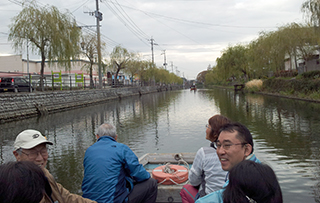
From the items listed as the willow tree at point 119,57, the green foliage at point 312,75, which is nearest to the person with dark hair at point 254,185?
the green foliage at point 312,75

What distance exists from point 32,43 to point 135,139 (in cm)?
1546

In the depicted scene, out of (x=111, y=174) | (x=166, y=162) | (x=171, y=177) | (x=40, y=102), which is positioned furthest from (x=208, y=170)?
(x=40, y=102)

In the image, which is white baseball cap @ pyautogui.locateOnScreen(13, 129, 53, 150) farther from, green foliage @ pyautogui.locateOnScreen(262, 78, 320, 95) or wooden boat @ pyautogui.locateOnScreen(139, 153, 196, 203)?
green foliage @ pyautogui.locateOnScreen(262, 78, 320, 95)

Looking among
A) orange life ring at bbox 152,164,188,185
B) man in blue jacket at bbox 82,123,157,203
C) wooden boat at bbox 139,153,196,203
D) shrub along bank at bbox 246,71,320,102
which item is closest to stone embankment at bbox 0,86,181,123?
wooden boat at bbox 139,153,196,203

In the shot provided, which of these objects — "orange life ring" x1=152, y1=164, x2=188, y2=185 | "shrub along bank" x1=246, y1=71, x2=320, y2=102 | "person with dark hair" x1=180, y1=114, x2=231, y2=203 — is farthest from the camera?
"shrub along bank" x1=246, y1=71, x2=320, y2=102

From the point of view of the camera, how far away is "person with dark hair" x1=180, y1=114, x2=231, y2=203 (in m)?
2.67

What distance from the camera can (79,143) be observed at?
8.56m

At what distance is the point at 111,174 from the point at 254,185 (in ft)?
5.90

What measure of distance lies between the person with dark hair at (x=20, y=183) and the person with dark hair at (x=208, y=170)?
1609 millimetres

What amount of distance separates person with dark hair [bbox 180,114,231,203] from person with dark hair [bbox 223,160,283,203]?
116 cm

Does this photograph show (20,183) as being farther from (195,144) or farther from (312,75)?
(312,75)

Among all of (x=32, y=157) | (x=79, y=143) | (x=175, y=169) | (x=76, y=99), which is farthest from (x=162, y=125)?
(x=76, y=99)

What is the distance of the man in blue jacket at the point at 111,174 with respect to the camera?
290 cm

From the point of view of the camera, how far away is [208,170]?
2.71m
